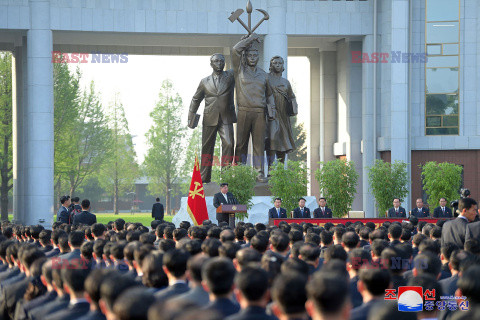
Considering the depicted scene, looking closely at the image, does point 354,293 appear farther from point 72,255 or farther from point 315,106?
point 315,106

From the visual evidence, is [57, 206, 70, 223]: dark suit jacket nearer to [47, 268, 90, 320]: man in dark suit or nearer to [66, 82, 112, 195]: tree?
[47, 268, 90, 320]: man in dark suit

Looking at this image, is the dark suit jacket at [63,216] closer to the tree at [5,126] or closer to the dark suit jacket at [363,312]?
the dark suit jacket at [363,312]

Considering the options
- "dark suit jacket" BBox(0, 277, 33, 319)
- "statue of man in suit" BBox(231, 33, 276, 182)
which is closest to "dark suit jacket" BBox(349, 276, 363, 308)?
"dark suit jacket" BBox(0, 277, 33, 319)

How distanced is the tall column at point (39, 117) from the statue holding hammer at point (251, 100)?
910 cm

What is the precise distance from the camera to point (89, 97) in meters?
51.8

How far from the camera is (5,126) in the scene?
129 feet

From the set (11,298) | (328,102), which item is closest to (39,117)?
(328,102)

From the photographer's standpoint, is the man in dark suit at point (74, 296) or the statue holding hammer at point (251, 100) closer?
the man in dark suit at point (74, 296)

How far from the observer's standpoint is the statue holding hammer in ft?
66.8

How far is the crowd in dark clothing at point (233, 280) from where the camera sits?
3783 mm

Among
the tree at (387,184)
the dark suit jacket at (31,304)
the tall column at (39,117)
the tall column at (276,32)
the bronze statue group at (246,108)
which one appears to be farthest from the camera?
the tall column at (276,32)

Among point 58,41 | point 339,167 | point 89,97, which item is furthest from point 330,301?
point 89,97

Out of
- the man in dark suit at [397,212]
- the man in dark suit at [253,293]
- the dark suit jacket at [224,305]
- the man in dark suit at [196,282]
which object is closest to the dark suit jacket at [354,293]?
the man in dark suit at [196,282]

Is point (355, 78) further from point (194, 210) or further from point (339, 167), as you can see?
point (194, 210)
